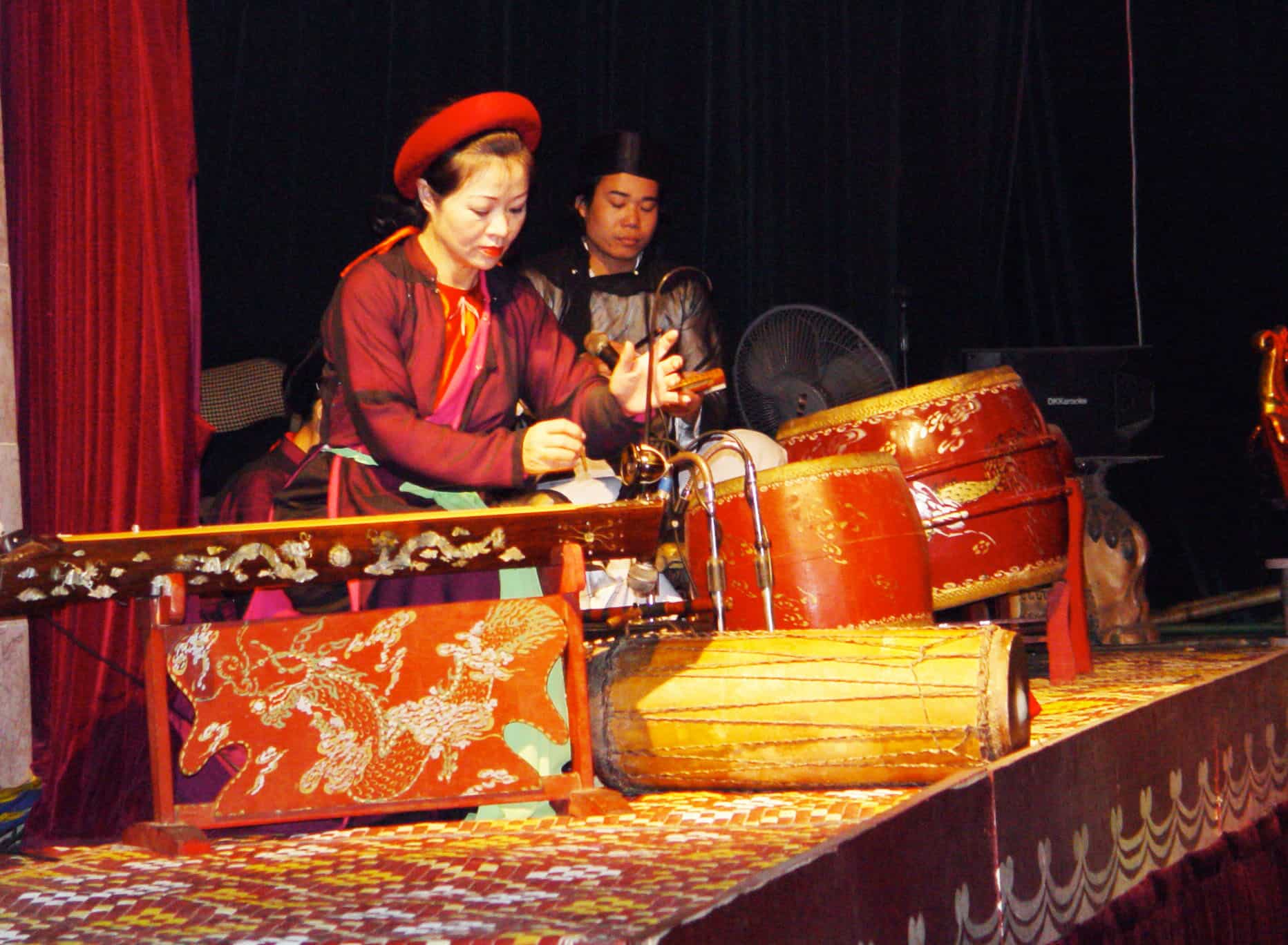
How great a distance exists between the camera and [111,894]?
2006mm

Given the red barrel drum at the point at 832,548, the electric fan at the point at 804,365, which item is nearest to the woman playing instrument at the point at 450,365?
the red barrel drum at the point at 832,548

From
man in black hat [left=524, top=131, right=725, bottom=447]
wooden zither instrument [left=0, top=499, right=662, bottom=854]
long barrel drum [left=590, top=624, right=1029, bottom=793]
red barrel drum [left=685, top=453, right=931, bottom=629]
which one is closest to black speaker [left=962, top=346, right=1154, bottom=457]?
man in black hat [left=524, top=131, right=725, bottom=447]

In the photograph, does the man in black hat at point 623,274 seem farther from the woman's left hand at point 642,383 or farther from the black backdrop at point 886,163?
the woman's left hand at point 642,383

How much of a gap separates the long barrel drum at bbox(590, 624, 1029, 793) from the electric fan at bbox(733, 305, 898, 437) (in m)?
1.77

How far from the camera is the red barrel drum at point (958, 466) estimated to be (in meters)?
3.78

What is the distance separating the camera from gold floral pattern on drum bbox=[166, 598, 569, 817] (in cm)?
247

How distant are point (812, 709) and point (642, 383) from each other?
1012mm

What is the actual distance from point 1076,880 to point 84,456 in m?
2.19

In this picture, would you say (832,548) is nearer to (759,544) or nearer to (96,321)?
(759,544)

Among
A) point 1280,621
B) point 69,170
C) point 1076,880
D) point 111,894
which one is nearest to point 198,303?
point 69,170

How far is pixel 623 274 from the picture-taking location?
4.53 m

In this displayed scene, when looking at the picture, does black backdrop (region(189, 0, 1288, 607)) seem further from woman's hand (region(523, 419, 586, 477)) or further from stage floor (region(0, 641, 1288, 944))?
stage floor (region(0, 641, 1288, 944))

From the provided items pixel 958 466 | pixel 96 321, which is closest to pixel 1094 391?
pixel 958 466

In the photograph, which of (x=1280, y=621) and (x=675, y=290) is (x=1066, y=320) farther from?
(x=675, y=290)
